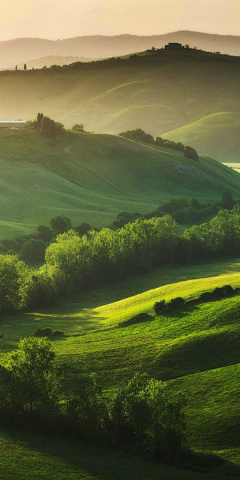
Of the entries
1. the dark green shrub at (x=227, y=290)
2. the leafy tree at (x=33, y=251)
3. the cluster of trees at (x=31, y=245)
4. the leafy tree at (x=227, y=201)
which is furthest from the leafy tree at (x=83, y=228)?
the dark green shrub at (x=227, y=290)

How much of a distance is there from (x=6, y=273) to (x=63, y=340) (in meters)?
24.9

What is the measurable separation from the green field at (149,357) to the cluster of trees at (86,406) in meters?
1.76

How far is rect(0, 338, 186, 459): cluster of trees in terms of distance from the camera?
112 feet

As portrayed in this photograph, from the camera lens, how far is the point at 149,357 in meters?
49.8

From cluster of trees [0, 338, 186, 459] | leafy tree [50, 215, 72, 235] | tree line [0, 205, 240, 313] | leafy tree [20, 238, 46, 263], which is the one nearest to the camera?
cluster of trees [0, 338, 186, 459]

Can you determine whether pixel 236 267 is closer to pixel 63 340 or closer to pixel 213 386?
pixel 63 340

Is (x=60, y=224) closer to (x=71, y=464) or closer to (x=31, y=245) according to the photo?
(x=31, y=245)

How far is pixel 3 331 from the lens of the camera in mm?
64375

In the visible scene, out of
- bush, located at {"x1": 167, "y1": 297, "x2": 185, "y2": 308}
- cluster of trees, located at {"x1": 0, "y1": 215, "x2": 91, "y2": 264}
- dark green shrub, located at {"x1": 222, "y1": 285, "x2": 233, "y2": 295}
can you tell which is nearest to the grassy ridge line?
bush, located at {"x1": 167, "y1": 297, "x2": 185, "y2": 308}

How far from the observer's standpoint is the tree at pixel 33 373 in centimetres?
3878

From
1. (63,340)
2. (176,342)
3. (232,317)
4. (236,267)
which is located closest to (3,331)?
(63,340)

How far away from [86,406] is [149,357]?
13969mm

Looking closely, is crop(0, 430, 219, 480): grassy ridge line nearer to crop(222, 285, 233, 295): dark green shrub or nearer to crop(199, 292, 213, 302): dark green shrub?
crop(199, 292, 213, 302): dark green shrub

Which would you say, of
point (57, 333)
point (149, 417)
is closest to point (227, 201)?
point (57, 333)
